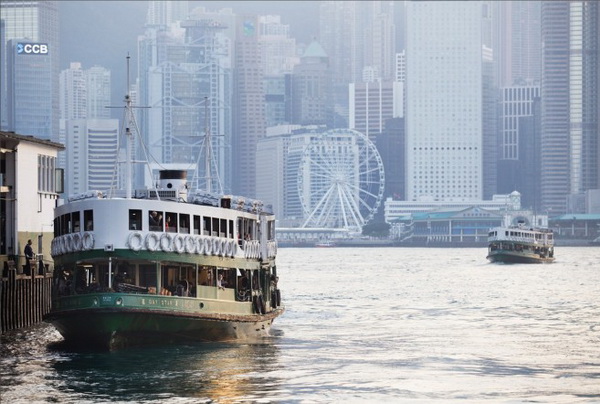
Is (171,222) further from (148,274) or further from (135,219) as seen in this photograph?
(148,274)

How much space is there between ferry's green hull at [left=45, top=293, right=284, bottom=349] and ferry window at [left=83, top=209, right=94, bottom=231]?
101 inches

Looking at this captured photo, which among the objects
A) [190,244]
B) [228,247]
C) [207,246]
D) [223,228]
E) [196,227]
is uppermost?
[196,227]

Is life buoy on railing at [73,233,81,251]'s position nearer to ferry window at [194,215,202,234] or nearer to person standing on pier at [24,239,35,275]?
ferry window at [194,215,202,234]

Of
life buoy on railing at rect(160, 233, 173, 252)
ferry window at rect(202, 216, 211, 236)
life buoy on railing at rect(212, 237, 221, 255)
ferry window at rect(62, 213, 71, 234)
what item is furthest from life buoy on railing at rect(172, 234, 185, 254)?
ferry window at rect(62, 213, 71, 234)

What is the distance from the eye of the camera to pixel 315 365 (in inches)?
2398

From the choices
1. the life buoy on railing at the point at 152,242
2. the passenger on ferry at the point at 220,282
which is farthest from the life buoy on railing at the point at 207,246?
the life buoy on railing at the point at 152,242

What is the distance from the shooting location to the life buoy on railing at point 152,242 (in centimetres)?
5981

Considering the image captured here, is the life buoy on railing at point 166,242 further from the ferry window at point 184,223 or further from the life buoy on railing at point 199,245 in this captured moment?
the life buoy on railing at point 199,245

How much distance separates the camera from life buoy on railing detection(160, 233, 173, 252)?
60219 millimetres

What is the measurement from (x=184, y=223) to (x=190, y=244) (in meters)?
0.94

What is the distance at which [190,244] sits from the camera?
61.4 m

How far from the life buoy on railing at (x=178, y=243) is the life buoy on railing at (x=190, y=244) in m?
0.26

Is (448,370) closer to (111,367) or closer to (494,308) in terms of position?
(111,367)

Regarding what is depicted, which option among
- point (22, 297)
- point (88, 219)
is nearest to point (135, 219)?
point (88, 219)
